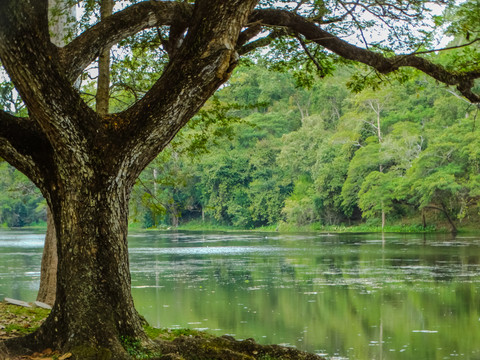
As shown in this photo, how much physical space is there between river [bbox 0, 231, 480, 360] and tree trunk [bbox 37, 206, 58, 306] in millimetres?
2443

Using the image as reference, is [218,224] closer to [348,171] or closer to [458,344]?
[348,171]

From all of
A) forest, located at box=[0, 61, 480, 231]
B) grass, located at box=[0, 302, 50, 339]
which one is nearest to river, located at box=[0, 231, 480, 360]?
grass, located at box=[0, 302, 50, 339]

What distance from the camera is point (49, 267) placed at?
10.2 metres

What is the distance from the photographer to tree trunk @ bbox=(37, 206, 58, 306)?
10094mm

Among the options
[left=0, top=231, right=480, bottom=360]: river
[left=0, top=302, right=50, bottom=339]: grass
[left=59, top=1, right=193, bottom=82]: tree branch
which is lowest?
[left=0, top=231, right=480, bottom=360]: river

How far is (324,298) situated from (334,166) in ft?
113

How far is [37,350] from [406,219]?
4211 centimetres

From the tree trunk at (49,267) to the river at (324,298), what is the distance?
8.01ft

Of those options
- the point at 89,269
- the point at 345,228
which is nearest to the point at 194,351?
the point at 89,269

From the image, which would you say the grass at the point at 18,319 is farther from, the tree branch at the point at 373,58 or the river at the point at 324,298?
the tree branch at the point at 373,58

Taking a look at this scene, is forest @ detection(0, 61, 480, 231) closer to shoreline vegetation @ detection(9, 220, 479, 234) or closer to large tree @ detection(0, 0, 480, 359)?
shoreline vegetation @ detection(9, 220, 479, 234)

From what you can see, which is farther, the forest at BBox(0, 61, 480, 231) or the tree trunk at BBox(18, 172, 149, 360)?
the forest at BBox(0, 61, 480, 231)

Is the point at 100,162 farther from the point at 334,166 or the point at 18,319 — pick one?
the point at 334,166

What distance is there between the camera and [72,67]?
18.8 feet
